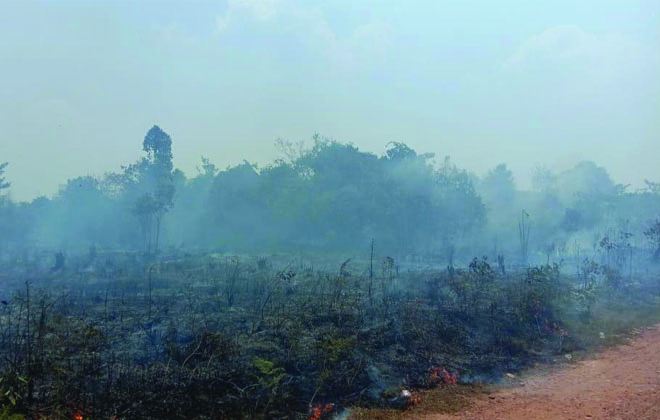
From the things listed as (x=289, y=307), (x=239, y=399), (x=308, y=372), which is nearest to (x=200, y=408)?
(x=239, y=399)

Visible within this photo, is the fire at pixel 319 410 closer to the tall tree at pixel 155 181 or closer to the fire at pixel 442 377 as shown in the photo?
the fire at pixel 442 377

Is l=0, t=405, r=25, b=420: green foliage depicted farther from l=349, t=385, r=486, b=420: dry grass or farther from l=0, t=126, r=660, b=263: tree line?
l=0, t=126, r=660, b=263: tree line

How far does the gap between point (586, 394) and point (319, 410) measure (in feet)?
14.6

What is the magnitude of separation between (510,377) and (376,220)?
23649mm

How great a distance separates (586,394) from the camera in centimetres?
723

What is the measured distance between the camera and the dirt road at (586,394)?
6465mm

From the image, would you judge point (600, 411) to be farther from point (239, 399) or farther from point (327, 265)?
point (327, 265)

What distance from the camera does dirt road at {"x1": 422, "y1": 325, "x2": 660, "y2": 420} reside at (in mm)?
6465

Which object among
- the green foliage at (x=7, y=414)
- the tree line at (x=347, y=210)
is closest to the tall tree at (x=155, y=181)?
the tree line at (x=347, y=210)

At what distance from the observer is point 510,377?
27.3 ft

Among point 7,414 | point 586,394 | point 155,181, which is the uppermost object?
point 155,181

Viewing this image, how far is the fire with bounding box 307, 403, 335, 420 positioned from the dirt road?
1.45 m

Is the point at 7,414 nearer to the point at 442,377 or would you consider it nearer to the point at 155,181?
the point at 442,377

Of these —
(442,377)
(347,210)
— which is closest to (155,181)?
(347,210)
